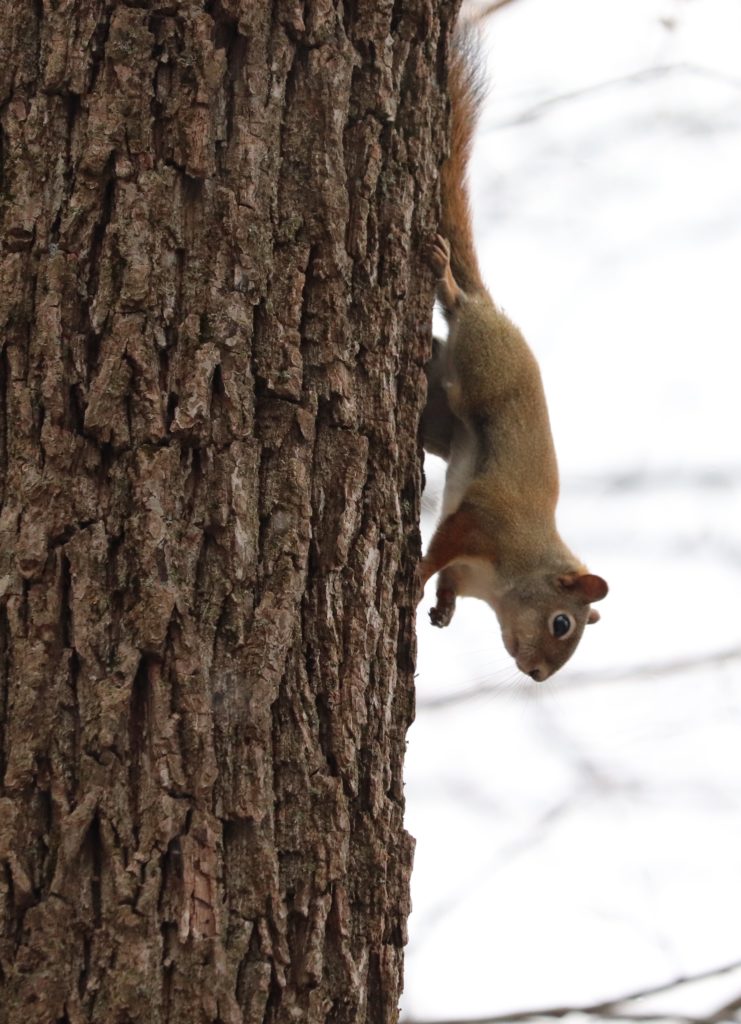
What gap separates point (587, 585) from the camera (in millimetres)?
3613

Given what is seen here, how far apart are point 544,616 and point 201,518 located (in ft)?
7.29

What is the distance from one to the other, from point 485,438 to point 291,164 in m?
1.67

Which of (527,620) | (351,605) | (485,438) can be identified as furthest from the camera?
(527,620)

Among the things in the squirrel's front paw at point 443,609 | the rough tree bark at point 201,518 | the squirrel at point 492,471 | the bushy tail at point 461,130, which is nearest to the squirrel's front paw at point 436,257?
the rough tree bark at point 201,518

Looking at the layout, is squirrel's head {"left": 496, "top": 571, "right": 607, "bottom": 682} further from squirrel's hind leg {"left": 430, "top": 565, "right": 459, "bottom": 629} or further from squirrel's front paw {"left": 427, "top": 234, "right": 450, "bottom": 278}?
squirrel's front paw {"left": 427, "top": 234, "right": 450, "bottom": 278}

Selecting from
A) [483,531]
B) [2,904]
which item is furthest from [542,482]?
[2,904]

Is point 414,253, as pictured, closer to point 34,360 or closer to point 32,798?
point 34,360

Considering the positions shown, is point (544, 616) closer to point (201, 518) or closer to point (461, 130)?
point (461, 130)

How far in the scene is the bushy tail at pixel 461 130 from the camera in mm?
2818

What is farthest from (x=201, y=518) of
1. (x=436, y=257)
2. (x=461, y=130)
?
(x=461, y=130)

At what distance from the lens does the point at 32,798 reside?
1480 mm

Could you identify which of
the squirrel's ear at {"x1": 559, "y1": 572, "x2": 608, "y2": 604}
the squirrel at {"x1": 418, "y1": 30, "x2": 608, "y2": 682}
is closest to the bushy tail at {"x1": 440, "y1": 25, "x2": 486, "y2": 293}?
the squirrel at {"x1": 418, "y1": 30, "x2": 608, "y2": 682}

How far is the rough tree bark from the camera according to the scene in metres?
1.48

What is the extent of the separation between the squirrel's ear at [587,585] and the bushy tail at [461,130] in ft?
3.62
